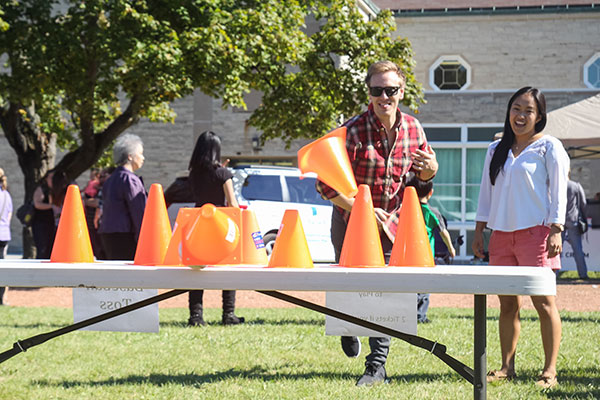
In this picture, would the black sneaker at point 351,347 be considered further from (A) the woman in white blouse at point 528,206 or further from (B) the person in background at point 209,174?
(B) the person in background at point 209,174

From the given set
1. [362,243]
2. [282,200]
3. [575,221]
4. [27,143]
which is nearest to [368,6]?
[282,200]

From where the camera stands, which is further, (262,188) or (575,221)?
(262,188)

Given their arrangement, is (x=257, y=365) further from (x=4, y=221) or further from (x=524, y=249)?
(x=4, y=221)

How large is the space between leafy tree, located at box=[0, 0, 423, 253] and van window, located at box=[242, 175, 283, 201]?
1.37 metres

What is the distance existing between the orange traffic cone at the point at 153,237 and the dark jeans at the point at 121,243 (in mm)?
3004

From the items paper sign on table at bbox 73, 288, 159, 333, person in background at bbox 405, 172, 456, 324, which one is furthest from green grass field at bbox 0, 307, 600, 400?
paper sign on table at bbox 73, 288, 159, 333

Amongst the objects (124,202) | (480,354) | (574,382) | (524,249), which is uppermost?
(124,202)

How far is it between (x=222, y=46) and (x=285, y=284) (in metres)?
10.0

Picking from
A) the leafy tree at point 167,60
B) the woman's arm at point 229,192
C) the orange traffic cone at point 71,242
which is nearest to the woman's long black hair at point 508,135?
the orange traffic cone at point 71,242

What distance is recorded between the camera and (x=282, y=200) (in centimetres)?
1353

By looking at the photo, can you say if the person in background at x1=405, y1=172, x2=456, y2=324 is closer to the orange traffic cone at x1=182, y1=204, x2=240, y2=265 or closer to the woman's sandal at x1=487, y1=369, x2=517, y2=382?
the woman's sandal at x1=487, y1=369, x2=517, y2=382

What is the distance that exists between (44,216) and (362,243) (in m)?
7.97

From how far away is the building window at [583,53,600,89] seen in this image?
832 inches

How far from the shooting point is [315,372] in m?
4.88
